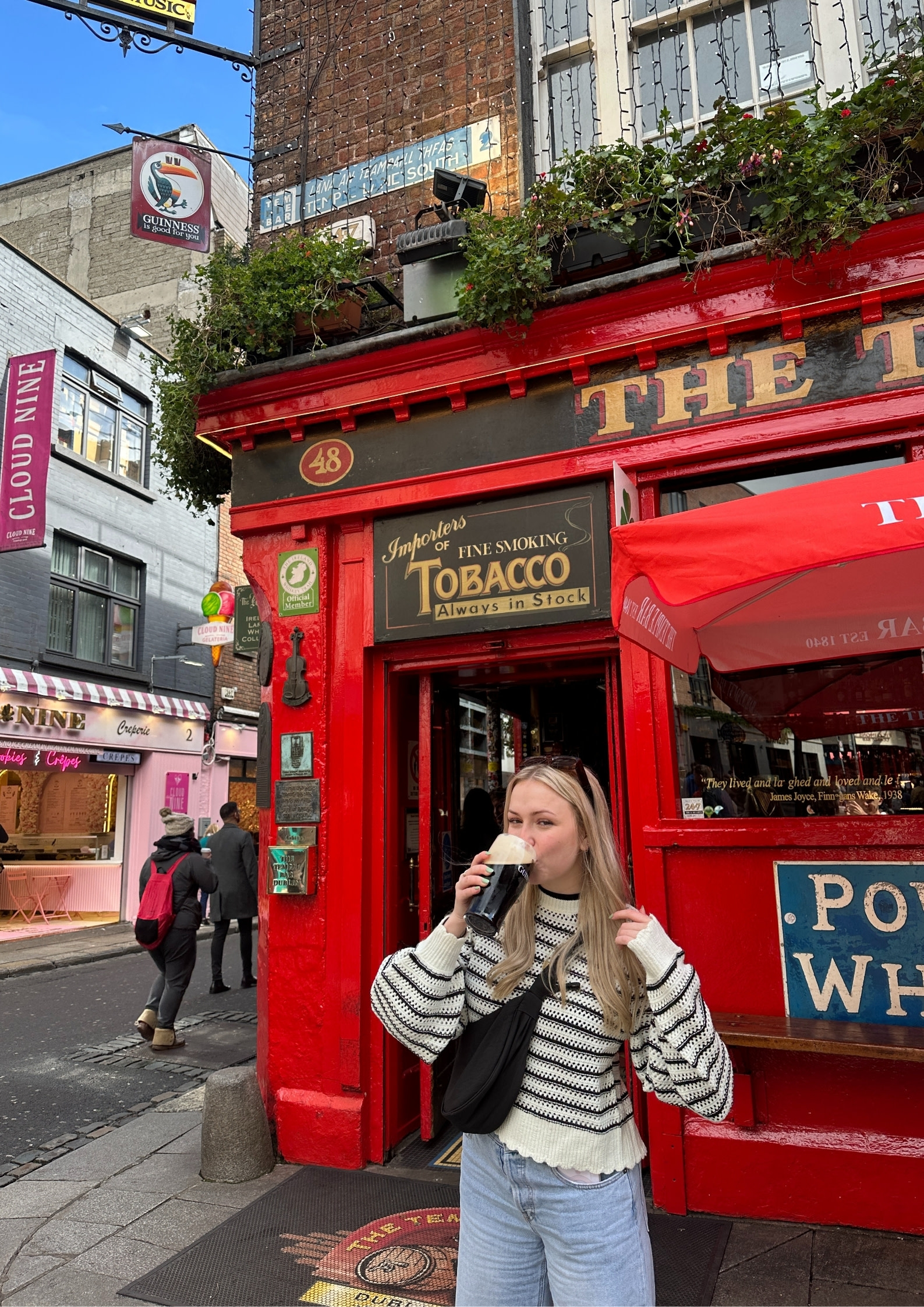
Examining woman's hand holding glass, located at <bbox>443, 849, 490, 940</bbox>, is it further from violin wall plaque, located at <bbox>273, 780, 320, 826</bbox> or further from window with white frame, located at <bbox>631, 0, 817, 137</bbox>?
window with white frame, located at <bbox>631, 0, 817, 137</bbox>

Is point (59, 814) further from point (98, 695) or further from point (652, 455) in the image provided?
point (652, 455)

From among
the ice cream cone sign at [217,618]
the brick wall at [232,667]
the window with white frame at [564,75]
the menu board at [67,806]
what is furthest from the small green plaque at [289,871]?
the brick wall at [232,667]

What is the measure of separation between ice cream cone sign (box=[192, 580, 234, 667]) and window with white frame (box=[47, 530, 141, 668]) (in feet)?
7.78

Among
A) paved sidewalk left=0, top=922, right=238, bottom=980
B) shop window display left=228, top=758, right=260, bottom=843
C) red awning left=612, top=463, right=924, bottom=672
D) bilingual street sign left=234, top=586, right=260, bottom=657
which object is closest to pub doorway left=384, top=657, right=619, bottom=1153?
red awning left=612, top=463, right=924, bottom=672

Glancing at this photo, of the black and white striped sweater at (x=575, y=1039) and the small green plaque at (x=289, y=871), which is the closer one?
the black and white striped sweater at (x=575, y=1039)

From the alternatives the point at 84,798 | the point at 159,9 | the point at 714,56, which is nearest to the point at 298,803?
the point at 714,56

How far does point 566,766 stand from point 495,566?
271 cm

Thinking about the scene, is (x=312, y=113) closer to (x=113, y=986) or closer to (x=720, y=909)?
(x=720, y=909)

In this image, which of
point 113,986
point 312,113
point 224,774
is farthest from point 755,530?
point 224,774

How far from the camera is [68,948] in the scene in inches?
523

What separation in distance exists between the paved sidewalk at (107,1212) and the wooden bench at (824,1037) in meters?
2.57

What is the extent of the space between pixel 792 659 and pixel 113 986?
374 inches

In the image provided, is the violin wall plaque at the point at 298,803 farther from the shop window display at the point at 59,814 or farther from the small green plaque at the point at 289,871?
the shop window display at the point at 59,814

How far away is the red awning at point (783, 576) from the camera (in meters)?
2.72
